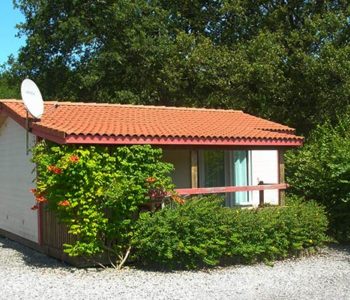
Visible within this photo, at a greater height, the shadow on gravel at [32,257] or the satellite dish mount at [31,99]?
the satellite dish mount at [31,99]

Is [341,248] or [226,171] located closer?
[341,248]

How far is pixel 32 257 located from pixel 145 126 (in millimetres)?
3304

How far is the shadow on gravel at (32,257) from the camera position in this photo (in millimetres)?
9781

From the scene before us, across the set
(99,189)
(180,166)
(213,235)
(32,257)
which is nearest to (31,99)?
(99,189)

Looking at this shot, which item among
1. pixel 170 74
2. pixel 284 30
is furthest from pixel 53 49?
pixel 284 30

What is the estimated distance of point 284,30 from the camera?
21.4m

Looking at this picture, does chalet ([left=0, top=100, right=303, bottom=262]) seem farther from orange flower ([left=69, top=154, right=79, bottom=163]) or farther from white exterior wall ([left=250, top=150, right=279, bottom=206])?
orange flower ([left=69, top=154, right=79, bottom=163])

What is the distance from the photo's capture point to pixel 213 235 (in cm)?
917

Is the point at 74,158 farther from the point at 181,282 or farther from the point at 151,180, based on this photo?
the point at 181,282

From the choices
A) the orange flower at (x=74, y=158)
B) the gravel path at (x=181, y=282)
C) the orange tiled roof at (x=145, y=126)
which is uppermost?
the orange tiled roof at (x=145, y=126)

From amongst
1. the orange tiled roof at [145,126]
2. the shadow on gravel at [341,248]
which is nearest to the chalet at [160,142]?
the orange tiled roof at [145,126]

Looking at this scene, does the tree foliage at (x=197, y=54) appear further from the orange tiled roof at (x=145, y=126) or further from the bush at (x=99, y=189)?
the bush at (x=99, y=189)

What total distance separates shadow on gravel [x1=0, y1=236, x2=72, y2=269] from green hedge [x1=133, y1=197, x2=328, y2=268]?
1543mm

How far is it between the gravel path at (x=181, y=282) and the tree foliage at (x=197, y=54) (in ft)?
35.7
